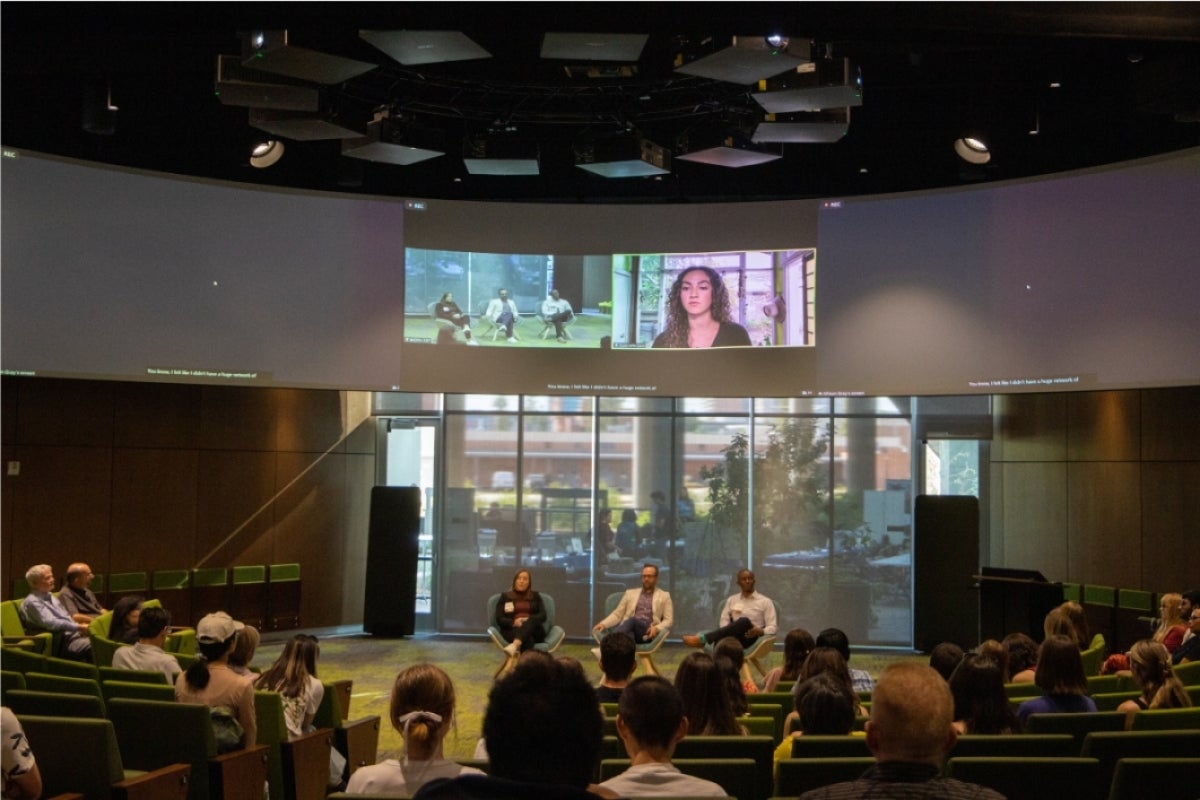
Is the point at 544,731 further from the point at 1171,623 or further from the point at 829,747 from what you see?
the point at 1171,623

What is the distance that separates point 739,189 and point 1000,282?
2962 mm

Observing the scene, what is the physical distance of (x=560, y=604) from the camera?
1342cm

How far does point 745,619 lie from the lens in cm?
993

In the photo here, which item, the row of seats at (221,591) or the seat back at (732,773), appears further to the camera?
the row of seats at (221,591)

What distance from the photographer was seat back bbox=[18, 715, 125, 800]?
13.8ft

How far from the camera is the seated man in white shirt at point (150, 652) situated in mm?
6531

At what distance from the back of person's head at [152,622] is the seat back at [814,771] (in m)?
4.12

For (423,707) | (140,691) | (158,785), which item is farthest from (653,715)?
(140,691)

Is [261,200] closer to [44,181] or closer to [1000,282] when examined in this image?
[44,181]

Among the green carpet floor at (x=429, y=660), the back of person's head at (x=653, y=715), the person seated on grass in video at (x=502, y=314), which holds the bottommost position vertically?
the green carpet floor at (x=429, y=660)

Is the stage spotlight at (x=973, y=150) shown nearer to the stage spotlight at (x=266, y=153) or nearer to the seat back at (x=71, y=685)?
the stage spotlight at (x=266, y=153)

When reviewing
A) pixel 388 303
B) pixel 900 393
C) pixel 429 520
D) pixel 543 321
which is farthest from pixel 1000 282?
pixel 429 520

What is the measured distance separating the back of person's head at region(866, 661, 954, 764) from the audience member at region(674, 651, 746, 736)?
245 cm

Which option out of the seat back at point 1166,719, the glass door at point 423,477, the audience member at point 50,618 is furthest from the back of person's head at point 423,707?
the glass door at point 423,477
